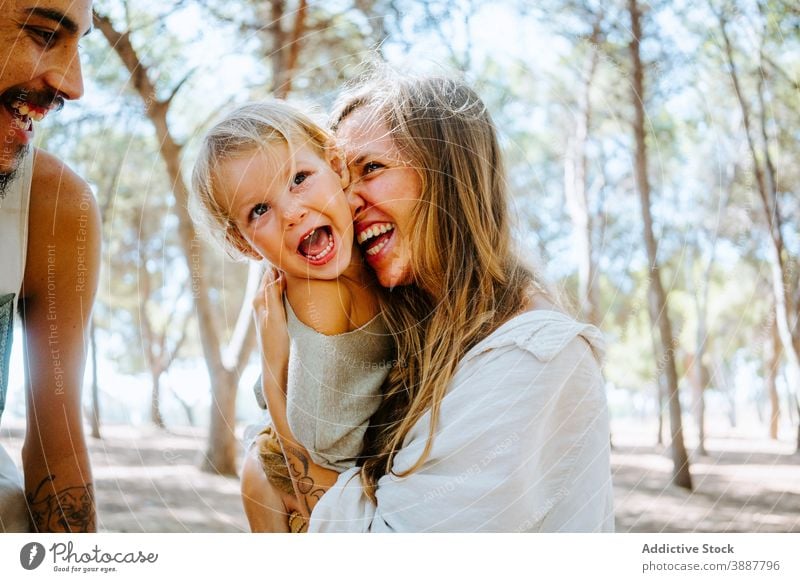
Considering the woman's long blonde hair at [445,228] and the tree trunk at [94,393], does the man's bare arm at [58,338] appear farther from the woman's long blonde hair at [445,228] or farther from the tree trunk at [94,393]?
the woman's long blonde hair at [445,228]

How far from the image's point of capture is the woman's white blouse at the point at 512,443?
953 millimetres

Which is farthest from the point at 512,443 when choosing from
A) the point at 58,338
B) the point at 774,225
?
the point at 774,225

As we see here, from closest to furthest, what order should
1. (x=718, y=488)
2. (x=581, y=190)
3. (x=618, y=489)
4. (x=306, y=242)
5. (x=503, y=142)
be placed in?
1. (x=306, y=242)
2. (x=503, y=142)
3. (x=581, y=190)
4. (x=718, y=488)
5. (x=618, y=489)

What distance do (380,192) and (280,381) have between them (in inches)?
12.0

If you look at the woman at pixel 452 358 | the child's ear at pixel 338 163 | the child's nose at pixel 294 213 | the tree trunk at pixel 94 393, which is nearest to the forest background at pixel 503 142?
the tree trunk at pixel 94 393

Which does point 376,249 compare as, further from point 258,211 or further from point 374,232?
point 258,211

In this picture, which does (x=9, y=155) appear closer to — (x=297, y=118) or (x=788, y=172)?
(x=297, y=118)

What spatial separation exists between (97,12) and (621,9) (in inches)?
39.6

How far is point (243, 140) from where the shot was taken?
105 centimetres

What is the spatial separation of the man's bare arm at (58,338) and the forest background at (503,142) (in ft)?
0.18

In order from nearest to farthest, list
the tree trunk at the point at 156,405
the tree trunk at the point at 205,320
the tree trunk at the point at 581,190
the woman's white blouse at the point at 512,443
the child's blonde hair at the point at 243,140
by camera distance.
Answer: the woman's white blouse at the point at 512,443 → the child's blonde hair at the point at 243,140 → the tree trunk at the point at 156,405 → the tree trunk at the point at 205,320 → the tree trunk at the point at 581,190

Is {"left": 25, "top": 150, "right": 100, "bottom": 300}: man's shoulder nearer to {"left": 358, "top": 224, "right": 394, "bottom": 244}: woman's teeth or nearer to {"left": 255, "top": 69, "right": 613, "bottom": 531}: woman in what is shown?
{"left": 255, "top": 69, "right": 613, "bottom": 531}: woman

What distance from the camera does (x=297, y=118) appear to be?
108 cm
